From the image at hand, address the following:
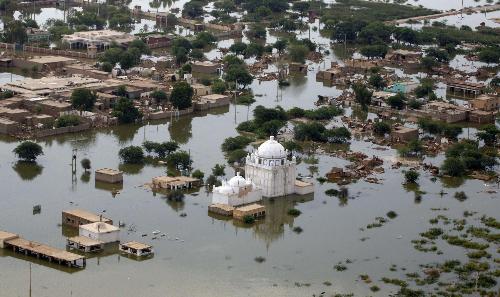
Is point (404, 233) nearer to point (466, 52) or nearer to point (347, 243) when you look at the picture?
point (347, 243)

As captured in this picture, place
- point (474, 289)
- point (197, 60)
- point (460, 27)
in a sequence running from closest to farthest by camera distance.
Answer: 1. point (474, 289)
2. point (197, 60)
3. point (460, 27)

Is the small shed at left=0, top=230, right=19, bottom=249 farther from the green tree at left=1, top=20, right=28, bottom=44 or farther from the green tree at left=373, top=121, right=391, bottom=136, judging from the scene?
the green tree at left=1, top=20, right=28, bottom=44

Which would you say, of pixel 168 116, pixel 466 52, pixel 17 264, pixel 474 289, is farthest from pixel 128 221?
pixel 466 52

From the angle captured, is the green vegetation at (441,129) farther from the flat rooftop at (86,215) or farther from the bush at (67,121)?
the flat rooftop at (86,215)

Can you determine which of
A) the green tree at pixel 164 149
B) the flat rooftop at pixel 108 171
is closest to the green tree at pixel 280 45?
the green tree at pixel 164 149

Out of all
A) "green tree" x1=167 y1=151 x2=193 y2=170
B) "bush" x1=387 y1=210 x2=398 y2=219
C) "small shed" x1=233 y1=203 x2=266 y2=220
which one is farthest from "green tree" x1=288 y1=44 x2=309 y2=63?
"small shed" x1=233 y1=203 x2=266 y2=220
